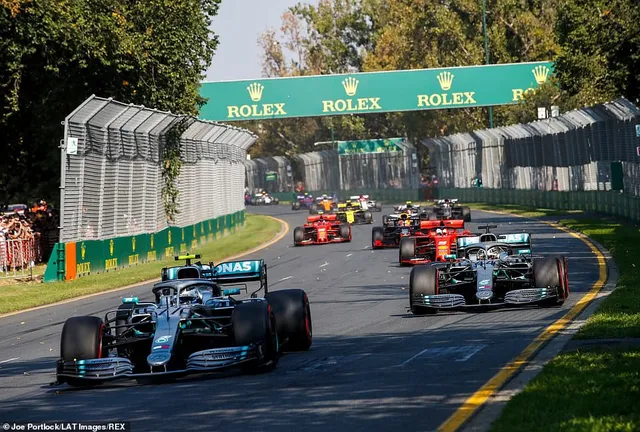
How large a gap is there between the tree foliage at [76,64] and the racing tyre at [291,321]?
23.6 meters

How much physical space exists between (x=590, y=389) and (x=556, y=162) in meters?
42.5

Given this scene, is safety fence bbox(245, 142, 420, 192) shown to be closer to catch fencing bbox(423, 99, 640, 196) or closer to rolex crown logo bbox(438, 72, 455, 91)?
catch fencing bbox(423, 99, 640, 196)

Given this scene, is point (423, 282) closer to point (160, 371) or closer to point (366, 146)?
point (160, 371)

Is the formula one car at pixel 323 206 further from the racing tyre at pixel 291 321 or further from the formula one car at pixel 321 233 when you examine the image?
the racing tyre at pixel 291 321

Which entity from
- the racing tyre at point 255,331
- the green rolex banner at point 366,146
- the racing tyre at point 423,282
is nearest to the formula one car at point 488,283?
the racing tyre at point 423,282

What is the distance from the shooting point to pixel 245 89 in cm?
6594

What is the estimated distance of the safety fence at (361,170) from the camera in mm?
83312

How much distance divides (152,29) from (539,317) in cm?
2667

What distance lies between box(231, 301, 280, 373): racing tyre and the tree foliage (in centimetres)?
2503

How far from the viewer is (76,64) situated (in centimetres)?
4000

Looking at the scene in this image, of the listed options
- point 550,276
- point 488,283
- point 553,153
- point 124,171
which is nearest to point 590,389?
point 550,276

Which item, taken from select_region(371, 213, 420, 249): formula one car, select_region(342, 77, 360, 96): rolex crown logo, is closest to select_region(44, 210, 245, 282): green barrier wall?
select_region(371, 213, 420, 249): formula one car

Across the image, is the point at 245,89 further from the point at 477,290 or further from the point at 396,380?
the point at 396,380

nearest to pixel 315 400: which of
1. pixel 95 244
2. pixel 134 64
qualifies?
pixel 95 244
